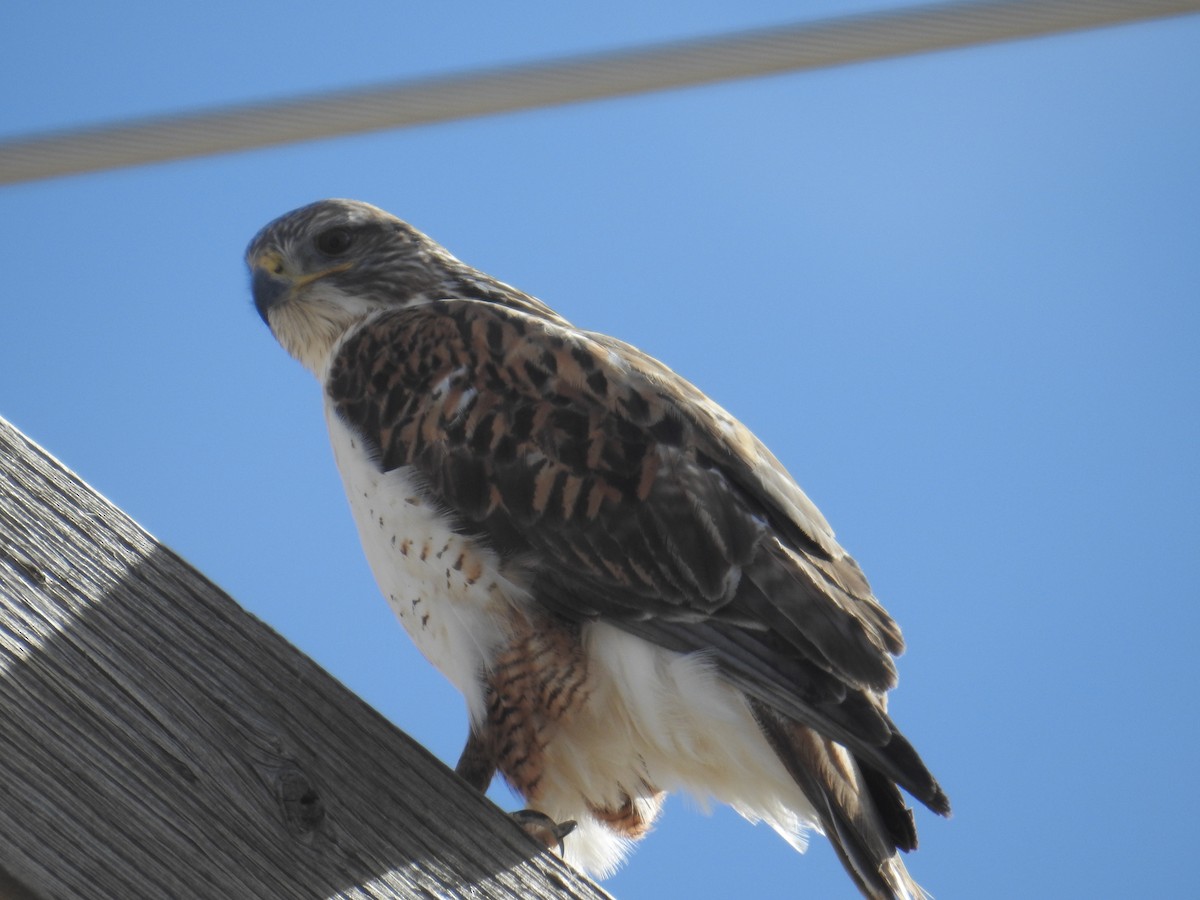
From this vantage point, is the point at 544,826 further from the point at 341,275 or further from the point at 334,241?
the point at 334,241

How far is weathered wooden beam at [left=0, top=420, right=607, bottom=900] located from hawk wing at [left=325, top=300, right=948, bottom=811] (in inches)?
40.8

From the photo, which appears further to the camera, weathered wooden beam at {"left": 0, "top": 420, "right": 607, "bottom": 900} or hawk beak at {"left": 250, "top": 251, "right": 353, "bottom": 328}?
hawk beak at {"left": 250, "top": 251, "right": 353, "bottom": 328}

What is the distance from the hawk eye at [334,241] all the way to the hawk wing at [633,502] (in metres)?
0.94

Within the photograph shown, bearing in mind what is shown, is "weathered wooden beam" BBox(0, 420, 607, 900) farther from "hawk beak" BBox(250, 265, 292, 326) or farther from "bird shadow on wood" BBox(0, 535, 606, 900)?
"hawk beak" BBox(250, 265, 292, 326)

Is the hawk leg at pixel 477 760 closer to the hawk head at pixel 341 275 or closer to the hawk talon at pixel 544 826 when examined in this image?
the hawk talon at pixel 544 826

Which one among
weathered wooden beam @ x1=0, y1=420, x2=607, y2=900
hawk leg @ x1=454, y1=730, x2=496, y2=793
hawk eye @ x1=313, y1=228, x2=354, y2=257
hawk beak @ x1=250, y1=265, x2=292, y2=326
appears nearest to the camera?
weathered wooden beam @ x1=0, y1=420, x2=607, y2=900

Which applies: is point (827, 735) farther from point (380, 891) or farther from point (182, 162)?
point (182, 162)

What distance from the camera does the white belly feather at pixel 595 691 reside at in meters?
2.97

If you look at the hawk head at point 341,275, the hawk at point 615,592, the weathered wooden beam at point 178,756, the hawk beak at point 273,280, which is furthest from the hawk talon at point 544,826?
the hawk beak at point 273,280

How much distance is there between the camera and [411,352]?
12.0 ft

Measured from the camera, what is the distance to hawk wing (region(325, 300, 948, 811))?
296 centimetres

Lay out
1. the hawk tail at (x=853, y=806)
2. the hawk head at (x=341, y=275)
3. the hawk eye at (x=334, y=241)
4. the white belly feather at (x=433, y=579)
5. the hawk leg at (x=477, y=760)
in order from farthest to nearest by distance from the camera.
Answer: the hawk eye at (x=334, y=241), the hawk head at (x=341, y=275), the hawk leg at (x=477, y=760), the white belly feather at (x=433, y=579), the hawk tail at (x=853, y=806)

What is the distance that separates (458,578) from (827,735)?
0.85 m

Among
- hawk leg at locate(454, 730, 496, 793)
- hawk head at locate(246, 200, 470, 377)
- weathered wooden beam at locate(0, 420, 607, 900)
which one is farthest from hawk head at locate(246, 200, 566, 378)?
weathered wooden beam at locate(0, 420, 607, 900)
